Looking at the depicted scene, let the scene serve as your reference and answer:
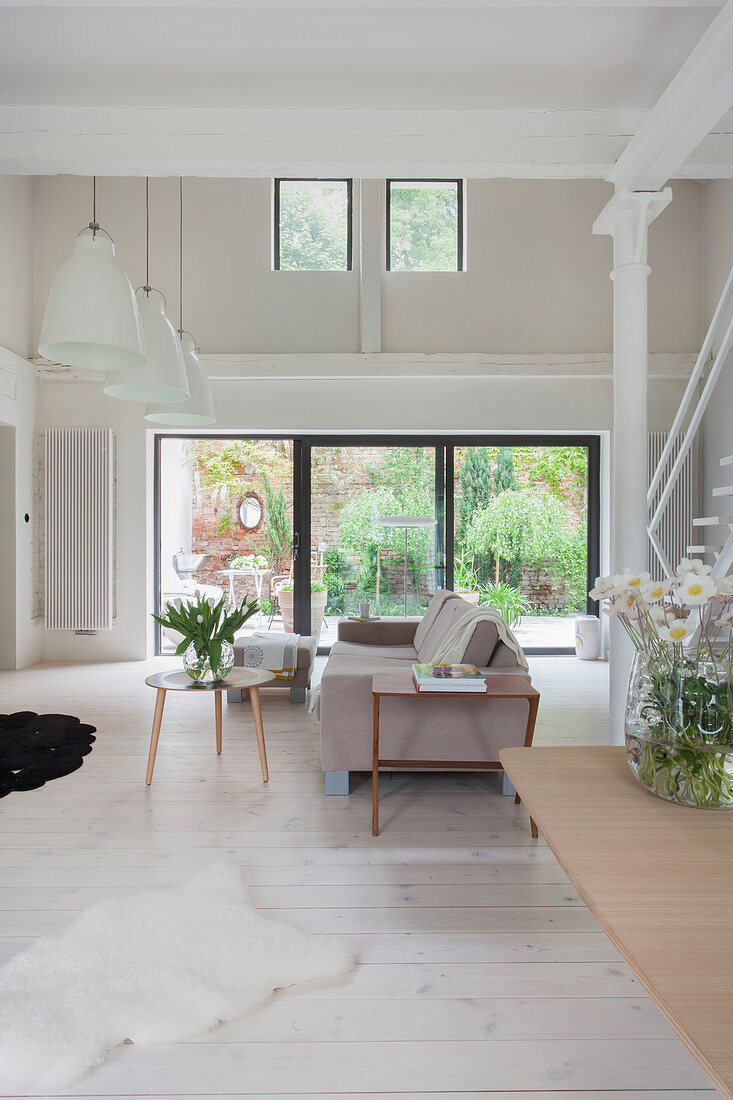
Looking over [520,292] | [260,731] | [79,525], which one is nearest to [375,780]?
[260,731]

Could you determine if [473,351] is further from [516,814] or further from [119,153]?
[516,814]

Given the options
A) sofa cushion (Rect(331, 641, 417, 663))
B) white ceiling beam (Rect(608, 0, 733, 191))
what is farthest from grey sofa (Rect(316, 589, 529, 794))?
white ceiling beam (Rect(608, 0, 733, 191))

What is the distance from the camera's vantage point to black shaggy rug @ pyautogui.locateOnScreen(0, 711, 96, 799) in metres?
3.64

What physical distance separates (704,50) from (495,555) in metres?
4.89

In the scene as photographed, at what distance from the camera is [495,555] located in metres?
7.11

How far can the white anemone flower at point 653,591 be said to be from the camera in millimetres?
1584

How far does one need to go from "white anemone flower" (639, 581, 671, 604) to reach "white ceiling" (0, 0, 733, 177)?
232cm

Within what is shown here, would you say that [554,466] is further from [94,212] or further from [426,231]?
[94,212]

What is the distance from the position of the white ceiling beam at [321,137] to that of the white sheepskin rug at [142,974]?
10.6 ft

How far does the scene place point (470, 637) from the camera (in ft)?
11.5

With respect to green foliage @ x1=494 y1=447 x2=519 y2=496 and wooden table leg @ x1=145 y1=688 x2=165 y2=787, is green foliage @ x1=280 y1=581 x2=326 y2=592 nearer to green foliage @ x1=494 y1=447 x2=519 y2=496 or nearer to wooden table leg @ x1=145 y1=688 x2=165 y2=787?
green foliage @ x1=494 y1=447 x2=519 y2=496

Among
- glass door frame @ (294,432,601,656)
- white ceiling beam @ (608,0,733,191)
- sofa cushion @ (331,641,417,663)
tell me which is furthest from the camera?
glass door frame @ (294,432,601,656)

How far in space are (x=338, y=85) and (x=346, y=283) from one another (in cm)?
335

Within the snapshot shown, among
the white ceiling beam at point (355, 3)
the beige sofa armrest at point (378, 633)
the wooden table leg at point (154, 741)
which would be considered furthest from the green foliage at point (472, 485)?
the white ceiling beam at point (355, 3)
